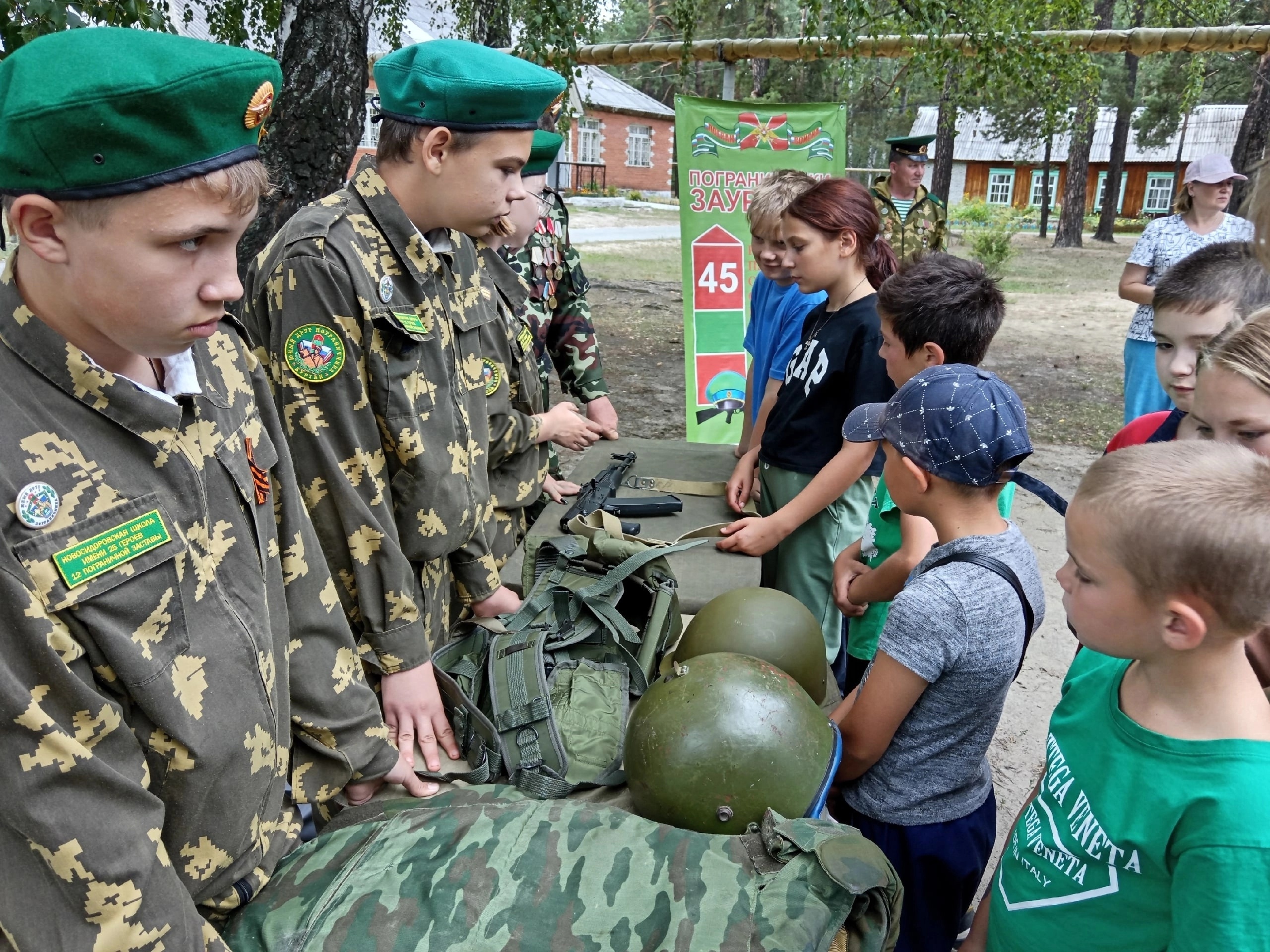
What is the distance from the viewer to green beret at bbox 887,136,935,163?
24.7ft

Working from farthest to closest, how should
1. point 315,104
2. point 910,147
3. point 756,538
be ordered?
1. point 910,147
2. point 315,104
3. point 756,538

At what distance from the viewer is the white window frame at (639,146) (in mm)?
40719

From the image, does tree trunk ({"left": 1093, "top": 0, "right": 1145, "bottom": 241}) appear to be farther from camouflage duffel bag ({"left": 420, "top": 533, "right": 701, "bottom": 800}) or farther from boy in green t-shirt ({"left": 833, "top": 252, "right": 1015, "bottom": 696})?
camouflage duffel bag ({"left": 420, "top": 533, "right": 701, "bottom": 800})

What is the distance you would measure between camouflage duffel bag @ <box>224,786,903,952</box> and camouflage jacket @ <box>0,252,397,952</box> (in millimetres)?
→ 124

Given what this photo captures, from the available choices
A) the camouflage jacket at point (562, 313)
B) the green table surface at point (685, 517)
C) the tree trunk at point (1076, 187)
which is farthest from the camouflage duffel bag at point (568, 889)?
the tree trunk at point (1076, 187)

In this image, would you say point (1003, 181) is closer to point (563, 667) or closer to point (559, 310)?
point (559, 310)

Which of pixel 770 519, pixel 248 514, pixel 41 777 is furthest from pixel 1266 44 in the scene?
pixel 41 777

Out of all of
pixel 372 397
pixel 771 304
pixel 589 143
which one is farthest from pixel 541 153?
pixel 589 143

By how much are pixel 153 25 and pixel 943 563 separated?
321 cm

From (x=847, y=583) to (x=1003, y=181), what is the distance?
4227 cm

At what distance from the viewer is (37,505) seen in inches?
41.7

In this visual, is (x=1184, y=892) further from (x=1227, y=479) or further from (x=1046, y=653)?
(x=1046, y=653)

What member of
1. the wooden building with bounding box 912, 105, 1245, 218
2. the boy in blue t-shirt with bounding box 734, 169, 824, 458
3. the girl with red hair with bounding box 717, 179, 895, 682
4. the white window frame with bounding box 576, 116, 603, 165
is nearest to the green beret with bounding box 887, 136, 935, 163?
the boy in blue t-shirt with bounding box 734, 169, 824, 458

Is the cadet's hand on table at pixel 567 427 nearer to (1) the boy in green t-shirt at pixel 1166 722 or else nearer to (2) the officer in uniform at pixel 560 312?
(2) the officer in uniform at pixel 560 312
